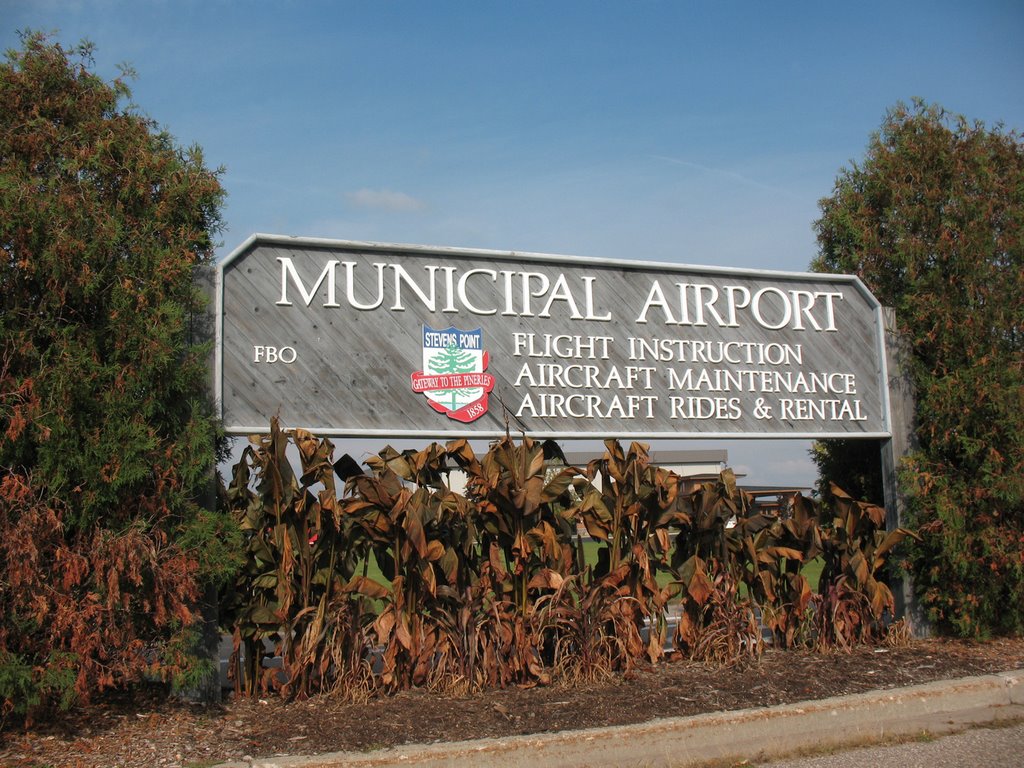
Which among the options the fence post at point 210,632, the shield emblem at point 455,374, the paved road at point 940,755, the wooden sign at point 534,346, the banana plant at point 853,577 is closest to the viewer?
the paved road at point 940,755

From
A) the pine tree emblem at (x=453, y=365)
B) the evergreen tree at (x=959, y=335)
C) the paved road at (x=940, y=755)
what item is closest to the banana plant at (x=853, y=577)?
the evergreen tree at (x=959, y=335)

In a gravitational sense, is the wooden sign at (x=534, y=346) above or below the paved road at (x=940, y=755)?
above

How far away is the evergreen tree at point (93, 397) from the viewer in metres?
5.32

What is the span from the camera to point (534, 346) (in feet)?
25.1

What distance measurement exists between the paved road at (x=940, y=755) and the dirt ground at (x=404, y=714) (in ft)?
1.81

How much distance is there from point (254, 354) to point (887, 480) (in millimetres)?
5630

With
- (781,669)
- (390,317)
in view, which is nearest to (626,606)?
(781,669)

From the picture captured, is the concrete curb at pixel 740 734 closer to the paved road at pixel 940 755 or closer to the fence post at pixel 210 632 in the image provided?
the paved road at pixel 940 755

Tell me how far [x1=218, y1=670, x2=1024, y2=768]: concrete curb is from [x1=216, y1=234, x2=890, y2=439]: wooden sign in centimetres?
252

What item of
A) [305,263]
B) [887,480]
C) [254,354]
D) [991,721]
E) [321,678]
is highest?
[305,263]

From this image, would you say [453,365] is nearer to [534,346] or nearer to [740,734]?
[534,346]

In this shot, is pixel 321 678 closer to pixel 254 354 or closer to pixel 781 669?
pixel 254 354

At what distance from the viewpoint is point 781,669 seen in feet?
23.0

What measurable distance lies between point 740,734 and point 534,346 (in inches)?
132
